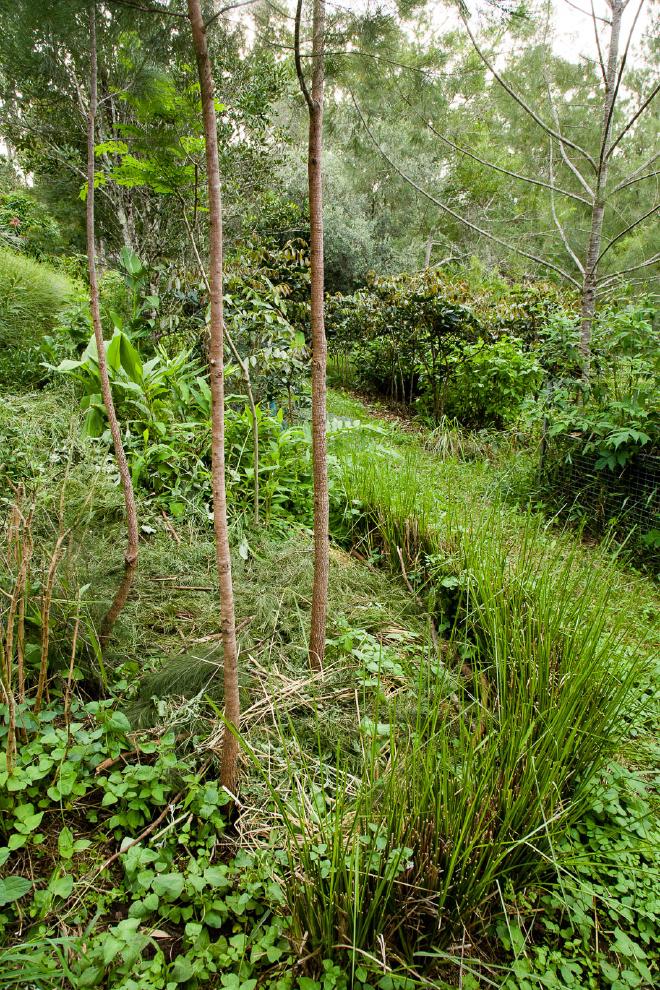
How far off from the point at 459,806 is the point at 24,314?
4.73 metres

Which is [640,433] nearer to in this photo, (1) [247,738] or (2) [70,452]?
(1) [247,738]

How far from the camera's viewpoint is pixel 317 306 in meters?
1.54

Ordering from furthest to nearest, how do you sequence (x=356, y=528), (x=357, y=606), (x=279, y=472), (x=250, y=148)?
(x=250, y=148)
(x=279, y=472)
(x=356, y=528)
(x=357, y=606)

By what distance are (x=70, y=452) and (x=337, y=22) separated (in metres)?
1.84

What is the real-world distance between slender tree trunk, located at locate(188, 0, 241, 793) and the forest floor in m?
0.18

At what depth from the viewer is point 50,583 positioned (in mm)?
1345

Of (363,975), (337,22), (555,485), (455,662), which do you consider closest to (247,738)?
(363,975)

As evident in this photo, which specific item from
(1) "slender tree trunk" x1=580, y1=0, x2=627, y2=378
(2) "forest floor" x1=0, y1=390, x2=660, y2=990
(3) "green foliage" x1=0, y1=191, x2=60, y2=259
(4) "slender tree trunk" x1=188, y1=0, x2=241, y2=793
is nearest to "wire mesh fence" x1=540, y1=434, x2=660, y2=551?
(1) "slender tree trunk" x1=580, y1=0, x2=627, y2=378

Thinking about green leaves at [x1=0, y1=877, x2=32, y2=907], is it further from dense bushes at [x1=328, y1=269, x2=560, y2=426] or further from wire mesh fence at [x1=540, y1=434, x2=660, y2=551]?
dense bushes at [x1=328, y1=269, x2=560, y2=426]

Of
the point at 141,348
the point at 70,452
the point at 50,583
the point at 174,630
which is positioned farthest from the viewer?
the point at 141,348

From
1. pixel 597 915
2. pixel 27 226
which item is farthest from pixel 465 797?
pixel 27 226

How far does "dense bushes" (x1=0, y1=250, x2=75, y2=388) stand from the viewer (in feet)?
12.0

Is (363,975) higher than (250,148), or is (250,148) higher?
(250,148)

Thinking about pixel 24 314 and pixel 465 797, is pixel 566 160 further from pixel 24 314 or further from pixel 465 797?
pixel 465 797
